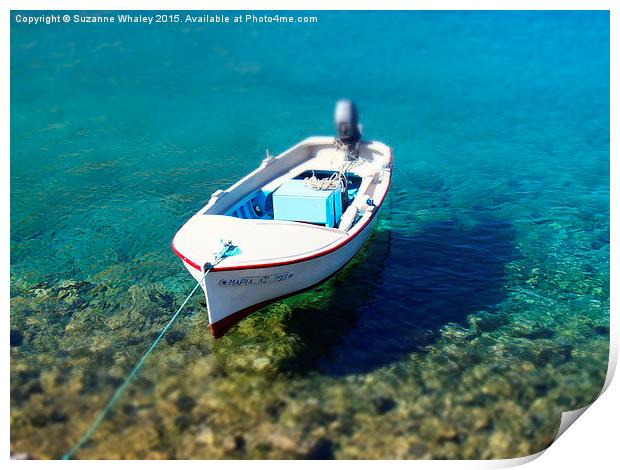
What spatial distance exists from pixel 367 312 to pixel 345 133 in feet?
17.6

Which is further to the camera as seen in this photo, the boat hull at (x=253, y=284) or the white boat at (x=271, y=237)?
the white boat at (x=271, y=237)

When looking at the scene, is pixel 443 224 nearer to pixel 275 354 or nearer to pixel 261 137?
pixel 275 354

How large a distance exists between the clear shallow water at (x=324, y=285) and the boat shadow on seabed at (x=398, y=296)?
0.17 ft

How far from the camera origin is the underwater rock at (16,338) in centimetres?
1048

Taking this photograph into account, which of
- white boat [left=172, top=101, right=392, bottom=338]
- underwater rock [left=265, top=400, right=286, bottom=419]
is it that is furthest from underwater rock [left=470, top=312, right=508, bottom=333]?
underwater rock [left=265, top=400, right=286, bottom=419]

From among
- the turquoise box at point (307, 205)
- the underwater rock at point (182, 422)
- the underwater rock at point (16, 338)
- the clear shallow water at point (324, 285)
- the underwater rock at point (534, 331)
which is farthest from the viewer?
the turquoise box at point (307, 205)

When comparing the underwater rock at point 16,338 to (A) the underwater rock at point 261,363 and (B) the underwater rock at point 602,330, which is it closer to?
(A) the underwater rock at point 261,363

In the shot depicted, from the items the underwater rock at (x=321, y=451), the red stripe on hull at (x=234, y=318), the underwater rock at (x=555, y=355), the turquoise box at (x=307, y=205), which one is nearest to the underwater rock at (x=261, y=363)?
the red stripe on hull at (x=234, y=318)

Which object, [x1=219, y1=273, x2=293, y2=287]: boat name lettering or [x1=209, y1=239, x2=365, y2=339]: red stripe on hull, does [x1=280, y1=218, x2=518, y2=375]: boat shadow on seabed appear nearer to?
[x1=209, y1=239, x2=365, y2=339]: red stripe on hull

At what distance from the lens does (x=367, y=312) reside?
Result: 37.6 feet

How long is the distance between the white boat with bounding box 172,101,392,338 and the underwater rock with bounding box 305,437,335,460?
2.87 metres

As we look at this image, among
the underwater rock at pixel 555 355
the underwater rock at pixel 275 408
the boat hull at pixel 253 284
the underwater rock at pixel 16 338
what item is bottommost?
the underwater rock at pixel 275 408

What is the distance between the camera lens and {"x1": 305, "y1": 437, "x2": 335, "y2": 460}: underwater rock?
8156 millimetres
